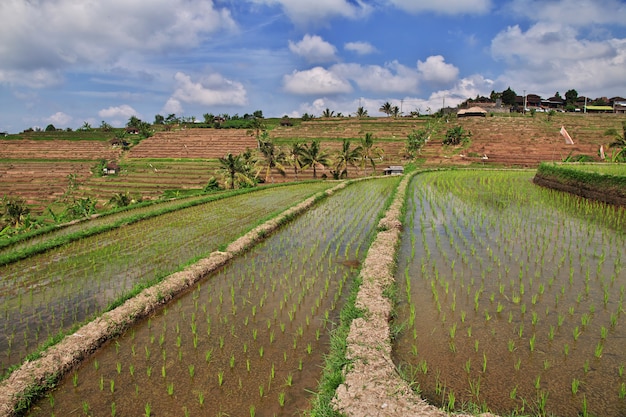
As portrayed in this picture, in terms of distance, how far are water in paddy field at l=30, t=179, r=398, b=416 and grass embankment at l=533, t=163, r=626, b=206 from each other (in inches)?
405

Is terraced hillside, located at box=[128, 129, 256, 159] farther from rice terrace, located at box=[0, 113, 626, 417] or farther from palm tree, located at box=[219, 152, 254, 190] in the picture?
rice terrace, located at box=[0, 113, 626, 417]

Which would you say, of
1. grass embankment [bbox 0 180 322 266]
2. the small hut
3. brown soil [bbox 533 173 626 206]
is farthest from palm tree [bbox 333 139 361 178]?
the small hut

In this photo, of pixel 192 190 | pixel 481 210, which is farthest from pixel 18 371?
pixel 192 190

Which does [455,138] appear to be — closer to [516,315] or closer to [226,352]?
[516,315]

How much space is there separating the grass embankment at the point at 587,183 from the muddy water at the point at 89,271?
11.6 metres

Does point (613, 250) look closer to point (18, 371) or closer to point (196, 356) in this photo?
point (196, 356)

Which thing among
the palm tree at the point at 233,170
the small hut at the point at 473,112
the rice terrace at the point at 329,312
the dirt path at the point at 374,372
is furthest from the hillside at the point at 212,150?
the dirt path at the point at 374,372

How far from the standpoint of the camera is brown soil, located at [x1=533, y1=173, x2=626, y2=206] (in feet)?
41.3

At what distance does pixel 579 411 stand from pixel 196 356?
3772 mm

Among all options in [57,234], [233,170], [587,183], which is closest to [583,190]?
[587,183]

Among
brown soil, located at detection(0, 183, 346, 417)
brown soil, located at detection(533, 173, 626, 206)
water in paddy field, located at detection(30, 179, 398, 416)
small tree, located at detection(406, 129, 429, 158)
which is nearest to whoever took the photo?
water in paddy field, located at detection(30, 179, 398, 416)

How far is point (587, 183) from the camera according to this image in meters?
14.5

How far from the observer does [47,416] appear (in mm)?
3688

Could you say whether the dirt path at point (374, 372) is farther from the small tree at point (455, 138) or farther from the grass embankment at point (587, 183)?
the small tree at point (455, 138)
